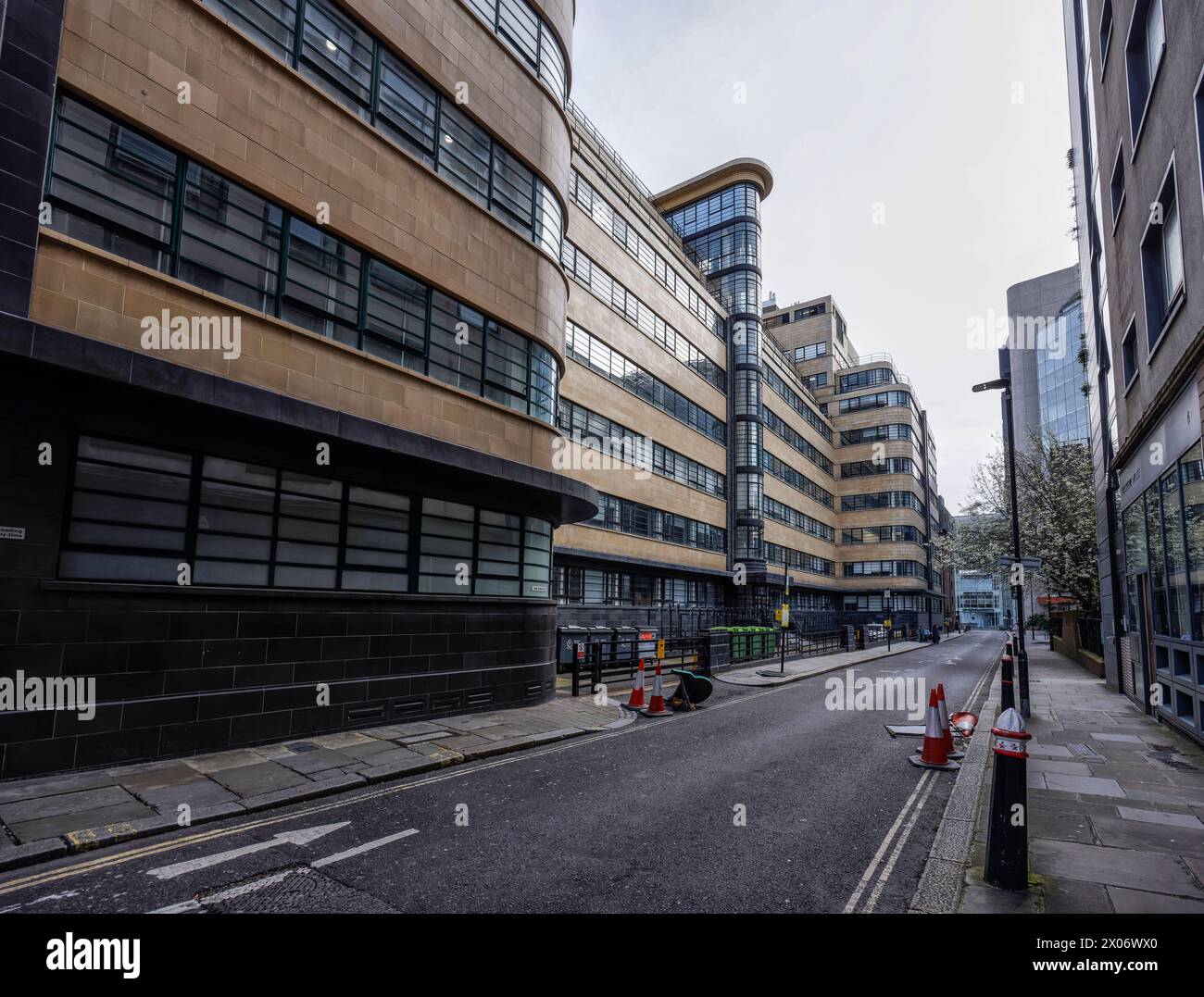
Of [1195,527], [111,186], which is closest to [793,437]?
[1195,527]

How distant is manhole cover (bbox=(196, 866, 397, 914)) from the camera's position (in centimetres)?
426

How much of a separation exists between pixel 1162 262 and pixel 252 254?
48.0ft

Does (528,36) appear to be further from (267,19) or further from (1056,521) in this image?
(1056,521)

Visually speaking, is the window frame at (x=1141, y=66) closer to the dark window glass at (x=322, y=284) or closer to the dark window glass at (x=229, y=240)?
the dark window glass at (x=322, y=284)

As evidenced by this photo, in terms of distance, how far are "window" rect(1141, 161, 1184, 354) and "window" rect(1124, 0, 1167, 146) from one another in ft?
6.15

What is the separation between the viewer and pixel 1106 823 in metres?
6.26

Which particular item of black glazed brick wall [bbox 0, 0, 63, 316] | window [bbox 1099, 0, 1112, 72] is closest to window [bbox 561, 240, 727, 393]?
window [bbox 1099, 0, 1112, 72]

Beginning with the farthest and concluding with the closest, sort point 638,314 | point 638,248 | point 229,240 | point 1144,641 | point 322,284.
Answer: point 638,248
point 638,314
point 1144,641
point 322,284
point 229,240

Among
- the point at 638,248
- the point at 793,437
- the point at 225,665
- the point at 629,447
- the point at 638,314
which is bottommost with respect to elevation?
the point at 225,665

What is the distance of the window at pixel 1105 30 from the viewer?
13.9 m

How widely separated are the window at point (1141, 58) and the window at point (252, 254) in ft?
39.3

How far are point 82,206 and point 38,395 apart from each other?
2.32m

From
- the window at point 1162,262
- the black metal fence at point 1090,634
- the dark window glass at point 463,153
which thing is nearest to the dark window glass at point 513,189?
the dark window glass at point 463,153

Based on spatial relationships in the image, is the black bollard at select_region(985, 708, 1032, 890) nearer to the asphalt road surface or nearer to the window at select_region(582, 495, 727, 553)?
the asphalt road surface
